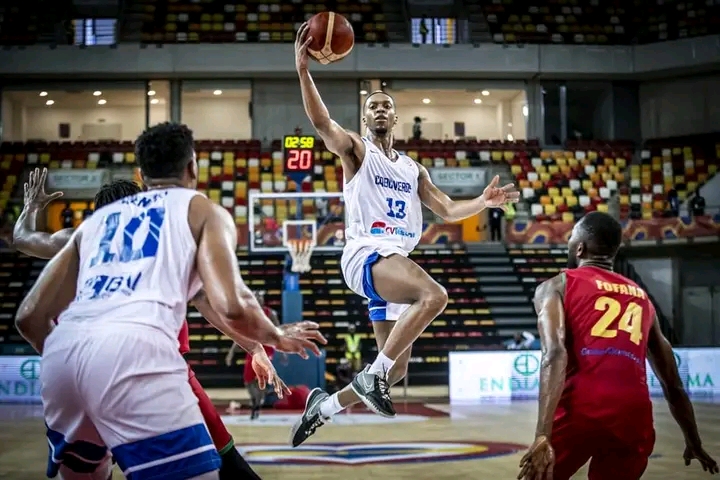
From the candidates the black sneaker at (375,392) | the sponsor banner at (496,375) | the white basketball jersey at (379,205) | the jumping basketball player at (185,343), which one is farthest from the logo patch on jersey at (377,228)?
the sponsor banner at (496,375)

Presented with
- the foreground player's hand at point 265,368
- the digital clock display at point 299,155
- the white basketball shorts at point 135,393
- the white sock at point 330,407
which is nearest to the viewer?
the white basketball shorts at point 135,393

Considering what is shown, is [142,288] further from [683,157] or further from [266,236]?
[683,157]

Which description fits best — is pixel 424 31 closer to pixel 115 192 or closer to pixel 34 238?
pixel 34 238

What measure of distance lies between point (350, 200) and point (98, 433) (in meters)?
3.17

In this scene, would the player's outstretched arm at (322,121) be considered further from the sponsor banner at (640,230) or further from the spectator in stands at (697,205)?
the spectator in stands at (697,205)

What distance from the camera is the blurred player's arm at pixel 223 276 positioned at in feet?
10.6

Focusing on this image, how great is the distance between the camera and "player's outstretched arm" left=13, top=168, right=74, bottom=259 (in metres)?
4.95

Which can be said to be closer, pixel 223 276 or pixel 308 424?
pixel 223 276

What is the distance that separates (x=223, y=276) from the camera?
3.24m

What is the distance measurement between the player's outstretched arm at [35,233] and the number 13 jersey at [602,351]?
7.93 feet

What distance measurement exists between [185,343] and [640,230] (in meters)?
19.5

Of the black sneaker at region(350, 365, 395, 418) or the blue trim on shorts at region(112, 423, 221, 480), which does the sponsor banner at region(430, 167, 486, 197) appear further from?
the blue trim on shorts at region(112, 423, 221, 480)

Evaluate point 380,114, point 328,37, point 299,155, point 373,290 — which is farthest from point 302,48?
point 299,155

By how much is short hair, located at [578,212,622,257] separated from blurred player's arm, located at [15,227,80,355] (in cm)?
227
